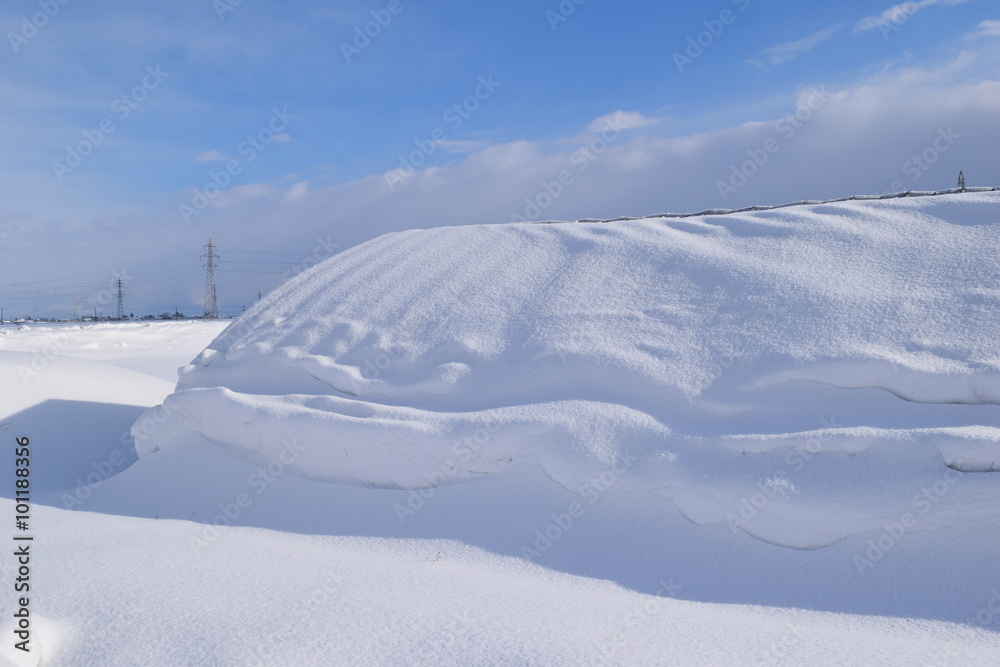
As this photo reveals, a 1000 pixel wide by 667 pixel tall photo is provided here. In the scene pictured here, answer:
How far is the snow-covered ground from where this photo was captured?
2.64m

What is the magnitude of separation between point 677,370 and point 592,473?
0.84 meters

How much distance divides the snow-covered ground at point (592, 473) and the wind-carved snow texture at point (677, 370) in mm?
17

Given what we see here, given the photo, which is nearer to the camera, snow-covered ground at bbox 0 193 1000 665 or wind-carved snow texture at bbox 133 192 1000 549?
snow-covered ground at bbox 0 193 1000 665

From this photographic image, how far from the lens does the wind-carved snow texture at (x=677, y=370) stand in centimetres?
316

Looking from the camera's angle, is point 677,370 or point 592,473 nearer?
point 592,473

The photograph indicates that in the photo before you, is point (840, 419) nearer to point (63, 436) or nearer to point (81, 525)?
point (81, 525)

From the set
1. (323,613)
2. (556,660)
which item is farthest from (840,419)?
(323,613)

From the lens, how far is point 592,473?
3.48 metres

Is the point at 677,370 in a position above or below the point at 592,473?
above

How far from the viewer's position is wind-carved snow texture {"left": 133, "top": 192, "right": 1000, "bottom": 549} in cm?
316

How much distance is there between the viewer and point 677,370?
3775 millimetres

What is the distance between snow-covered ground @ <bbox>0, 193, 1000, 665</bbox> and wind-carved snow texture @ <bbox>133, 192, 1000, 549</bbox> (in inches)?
0.7

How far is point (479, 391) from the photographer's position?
13.8 feet

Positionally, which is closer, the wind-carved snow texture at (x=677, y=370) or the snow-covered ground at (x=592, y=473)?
the snow-covered ground at (x=592, y=473)
